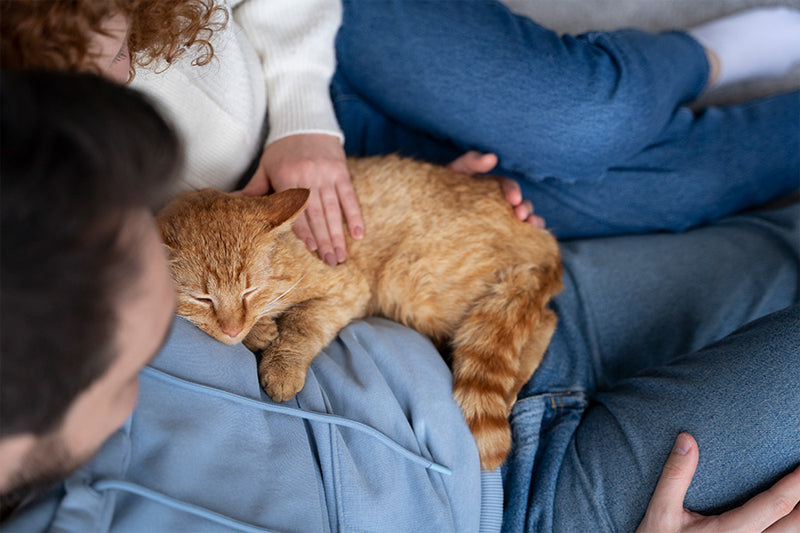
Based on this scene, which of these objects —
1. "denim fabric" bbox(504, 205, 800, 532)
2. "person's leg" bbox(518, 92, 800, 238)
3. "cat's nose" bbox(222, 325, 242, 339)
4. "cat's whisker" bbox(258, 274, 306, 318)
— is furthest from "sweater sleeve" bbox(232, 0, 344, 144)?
"denim fabric" bbox(504, 205, 800, 532)

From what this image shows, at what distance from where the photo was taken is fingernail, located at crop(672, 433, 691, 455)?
37.7 inches

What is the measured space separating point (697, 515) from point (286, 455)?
0.74 m

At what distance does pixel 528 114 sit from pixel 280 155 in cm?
65

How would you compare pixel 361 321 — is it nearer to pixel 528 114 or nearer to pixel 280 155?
pixel 280 155

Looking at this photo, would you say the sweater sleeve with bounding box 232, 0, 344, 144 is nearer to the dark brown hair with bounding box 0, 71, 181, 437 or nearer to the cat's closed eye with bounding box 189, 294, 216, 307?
the cat's closed eye with bounding box 189, 294, 216, 307

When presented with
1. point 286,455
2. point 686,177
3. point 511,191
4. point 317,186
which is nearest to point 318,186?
point 317,186

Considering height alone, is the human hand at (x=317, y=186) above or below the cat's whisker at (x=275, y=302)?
above

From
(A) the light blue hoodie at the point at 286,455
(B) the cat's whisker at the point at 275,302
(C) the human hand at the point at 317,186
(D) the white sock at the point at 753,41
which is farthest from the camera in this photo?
(D) the white sock at the point at 753,41

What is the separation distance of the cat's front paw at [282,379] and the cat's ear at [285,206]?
0.93 feet

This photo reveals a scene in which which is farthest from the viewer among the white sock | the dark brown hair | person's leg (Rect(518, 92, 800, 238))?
the white sock

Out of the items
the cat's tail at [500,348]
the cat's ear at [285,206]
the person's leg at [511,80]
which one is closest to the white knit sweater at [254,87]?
the person's leg at [511,80]

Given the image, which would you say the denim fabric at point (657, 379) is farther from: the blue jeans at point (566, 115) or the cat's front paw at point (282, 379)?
the cat's front paw at point (282, 379)

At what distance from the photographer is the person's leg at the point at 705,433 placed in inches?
37.8

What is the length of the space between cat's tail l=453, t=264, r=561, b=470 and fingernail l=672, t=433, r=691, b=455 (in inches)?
11.8
